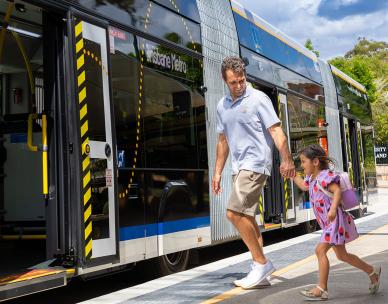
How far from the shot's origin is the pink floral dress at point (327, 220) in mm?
4700

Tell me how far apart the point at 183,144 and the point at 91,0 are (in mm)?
2042

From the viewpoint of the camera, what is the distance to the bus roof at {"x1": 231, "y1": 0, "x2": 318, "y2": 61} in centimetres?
901

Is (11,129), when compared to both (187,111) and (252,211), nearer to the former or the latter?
(187,111)

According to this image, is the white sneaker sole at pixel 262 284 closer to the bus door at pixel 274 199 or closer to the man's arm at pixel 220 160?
the man's arm at pixel 220 160

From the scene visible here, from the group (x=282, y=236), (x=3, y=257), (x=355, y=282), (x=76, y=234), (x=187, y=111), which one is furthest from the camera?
(x=282, y=236)

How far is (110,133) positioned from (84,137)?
13.8 inches

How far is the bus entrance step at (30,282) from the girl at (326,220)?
6.43 ft

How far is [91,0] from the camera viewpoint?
5.37 meters

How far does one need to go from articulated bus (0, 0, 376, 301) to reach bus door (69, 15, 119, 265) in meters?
0.01

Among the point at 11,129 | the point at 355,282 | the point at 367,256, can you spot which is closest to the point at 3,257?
the point at 11,129

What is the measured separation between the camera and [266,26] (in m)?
10.2

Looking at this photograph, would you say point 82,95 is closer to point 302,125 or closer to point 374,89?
point 302,125

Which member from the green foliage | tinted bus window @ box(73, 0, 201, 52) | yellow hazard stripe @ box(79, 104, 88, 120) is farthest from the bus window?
the green foliage

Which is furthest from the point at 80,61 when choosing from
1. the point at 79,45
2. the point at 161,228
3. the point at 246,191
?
the point at 161,228
